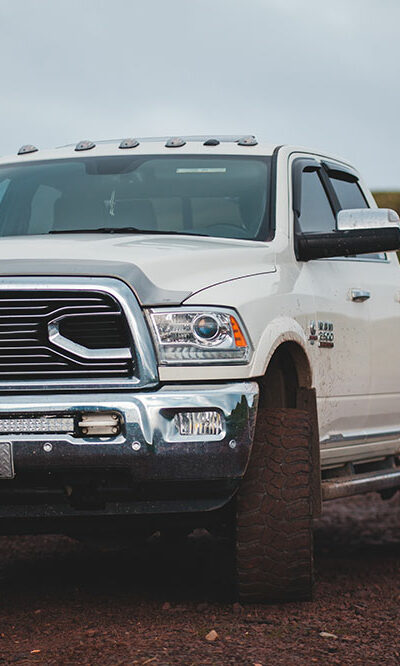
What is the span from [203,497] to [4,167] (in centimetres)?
258

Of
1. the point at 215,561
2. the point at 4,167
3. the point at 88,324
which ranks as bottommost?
the point at 215,561

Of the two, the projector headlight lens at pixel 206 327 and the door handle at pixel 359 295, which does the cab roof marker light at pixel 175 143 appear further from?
the projector headlight lens at pixel 206 327

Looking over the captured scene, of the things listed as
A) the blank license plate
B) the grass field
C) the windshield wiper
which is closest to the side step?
the windshield wiper

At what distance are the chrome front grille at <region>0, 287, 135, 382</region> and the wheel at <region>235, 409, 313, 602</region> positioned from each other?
0.74 meters

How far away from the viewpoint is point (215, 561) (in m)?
6.58

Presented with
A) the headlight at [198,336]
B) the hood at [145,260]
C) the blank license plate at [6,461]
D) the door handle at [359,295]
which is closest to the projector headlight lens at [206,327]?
the headlight at [198,336]

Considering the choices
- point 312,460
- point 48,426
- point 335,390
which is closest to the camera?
point 48,426

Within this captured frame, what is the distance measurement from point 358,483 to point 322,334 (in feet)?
2.64

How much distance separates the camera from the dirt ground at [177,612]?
4.29m

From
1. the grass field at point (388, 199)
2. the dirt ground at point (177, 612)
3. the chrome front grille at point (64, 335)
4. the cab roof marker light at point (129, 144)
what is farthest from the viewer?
the grass field at point (388, 199)

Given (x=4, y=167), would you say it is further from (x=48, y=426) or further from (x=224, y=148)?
(x=48, y=426)

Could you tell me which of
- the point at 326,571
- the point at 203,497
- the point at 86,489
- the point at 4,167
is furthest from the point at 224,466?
the point at 4,167

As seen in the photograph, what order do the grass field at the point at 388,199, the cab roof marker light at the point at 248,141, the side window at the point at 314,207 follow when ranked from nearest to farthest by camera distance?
the side window at the point at 314,207
the cab roof marker light at the point at 248,141
the grass field at the point at 388,199

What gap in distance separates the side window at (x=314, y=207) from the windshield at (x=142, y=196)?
0.24 metres
